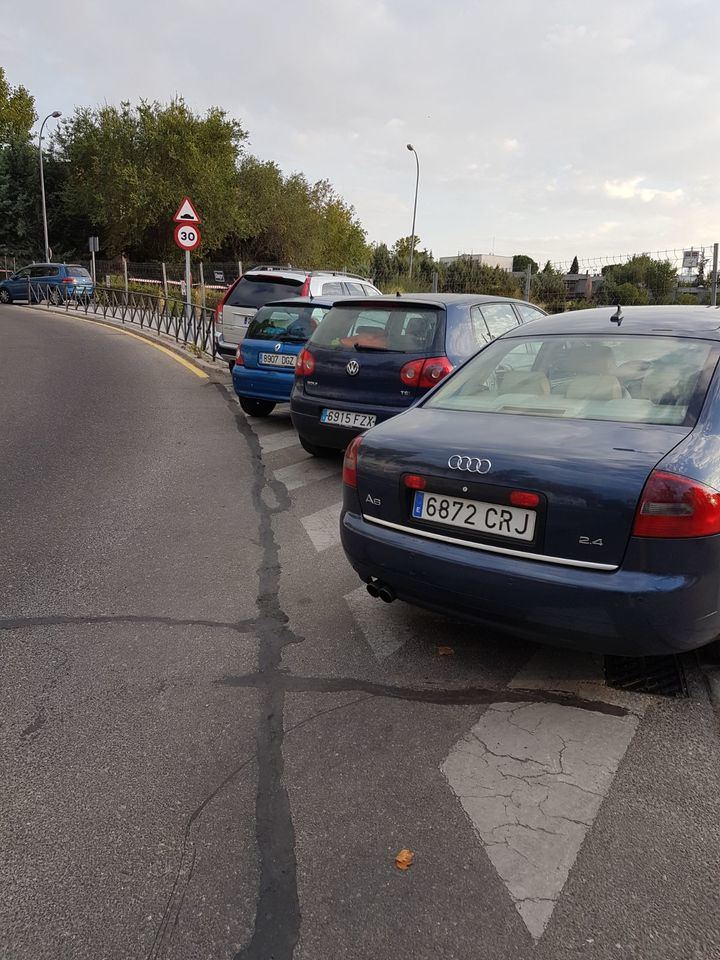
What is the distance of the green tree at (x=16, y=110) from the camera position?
209 feet

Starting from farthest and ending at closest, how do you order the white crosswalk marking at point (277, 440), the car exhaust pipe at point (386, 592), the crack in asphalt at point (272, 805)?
the white crosswalk marking at point (277, 440)
the car exhaust pipe at point (386, 592)
the crack in asphalt at point (272, 805)

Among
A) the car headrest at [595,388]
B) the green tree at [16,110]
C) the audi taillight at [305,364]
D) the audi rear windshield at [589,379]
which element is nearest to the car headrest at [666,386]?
the audi rear windshield at [589,379]

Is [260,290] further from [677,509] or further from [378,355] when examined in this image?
[677,509]

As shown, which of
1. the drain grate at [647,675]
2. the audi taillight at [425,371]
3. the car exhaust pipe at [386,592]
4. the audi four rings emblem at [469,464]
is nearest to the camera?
the audi four rings emblem at [469,464]

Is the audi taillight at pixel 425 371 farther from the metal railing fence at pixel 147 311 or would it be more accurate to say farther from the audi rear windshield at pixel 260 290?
the metal railing fence at pixel 147 311

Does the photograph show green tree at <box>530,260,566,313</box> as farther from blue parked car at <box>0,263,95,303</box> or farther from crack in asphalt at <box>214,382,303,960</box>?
crack in asphalt at <box>214,382,303,960</box>

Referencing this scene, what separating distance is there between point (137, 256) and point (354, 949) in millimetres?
52504

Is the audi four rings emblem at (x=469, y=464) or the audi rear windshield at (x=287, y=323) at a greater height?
the audi rear windshield at (x=287, y=323)

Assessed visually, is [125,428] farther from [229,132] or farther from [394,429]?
[229,132]

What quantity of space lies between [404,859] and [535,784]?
586 mm

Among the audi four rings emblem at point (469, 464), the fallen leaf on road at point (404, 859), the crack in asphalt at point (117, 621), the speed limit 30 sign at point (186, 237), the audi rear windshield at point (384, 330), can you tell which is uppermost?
the speed limit 30 sign at point (186, 237)

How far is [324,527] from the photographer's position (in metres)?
5.35

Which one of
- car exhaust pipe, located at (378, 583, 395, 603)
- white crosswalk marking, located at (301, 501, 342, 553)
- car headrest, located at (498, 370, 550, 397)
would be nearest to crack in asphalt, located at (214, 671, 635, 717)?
car exhaust pipe, located at (378, 583, 395, 603)

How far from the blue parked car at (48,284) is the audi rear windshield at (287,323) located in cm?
2461
